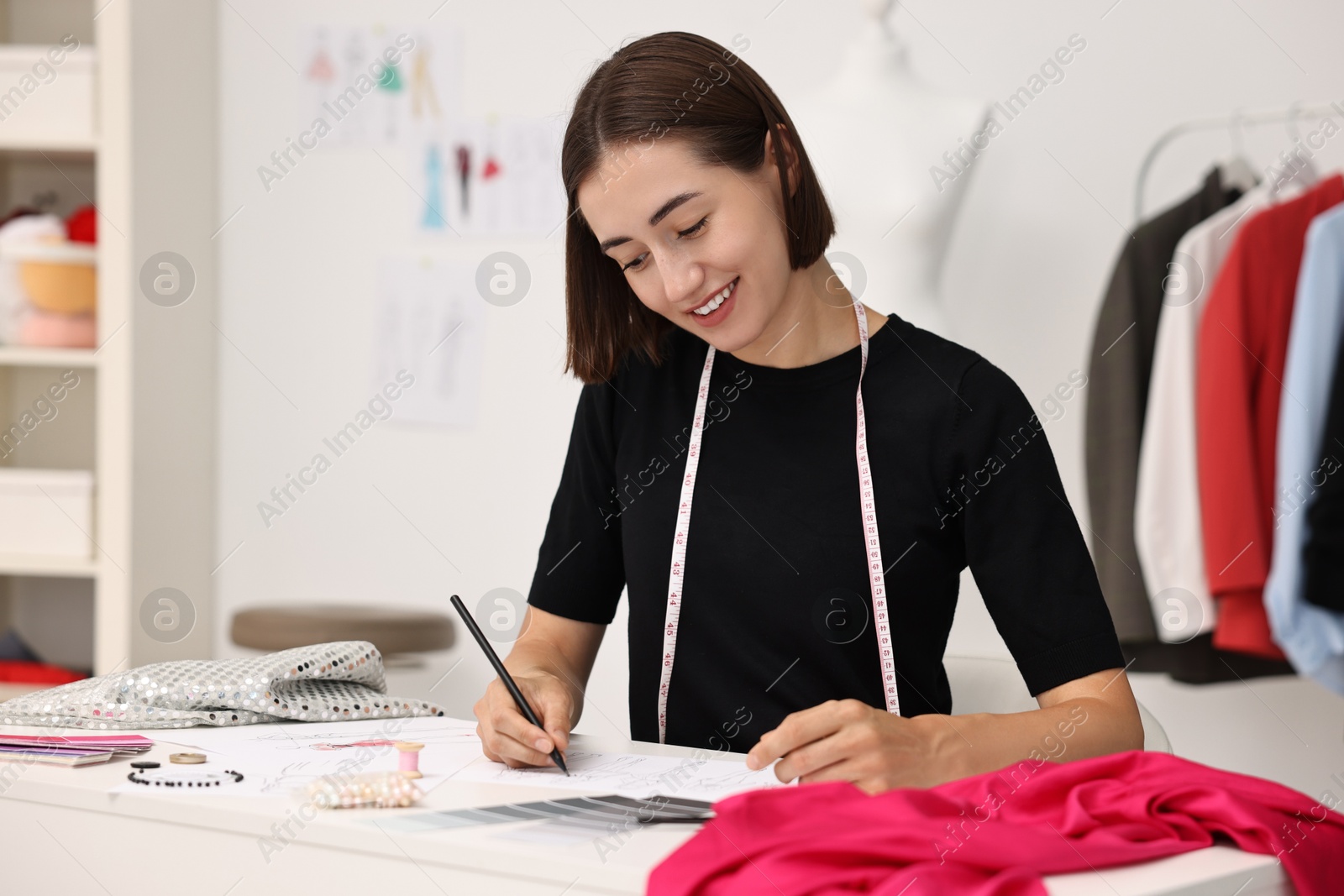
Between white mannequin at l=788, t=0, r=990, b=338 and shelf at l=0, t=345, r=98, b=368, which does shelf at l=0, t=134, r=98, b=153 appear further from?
white mannequin at l=788, t=0, r=990, b=338

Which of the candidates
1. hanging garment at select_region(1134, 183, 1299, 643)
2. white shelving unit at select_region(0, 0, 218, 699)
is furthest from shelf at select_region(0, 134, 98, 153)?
hanging garment at select_region(1134, 183, 1299, 643)

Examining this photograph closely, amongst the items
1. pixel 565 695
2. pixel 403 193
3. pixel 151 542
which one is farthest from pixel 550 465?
pixel 565 695

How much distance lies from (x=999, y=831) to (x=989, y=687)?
0.66 metres

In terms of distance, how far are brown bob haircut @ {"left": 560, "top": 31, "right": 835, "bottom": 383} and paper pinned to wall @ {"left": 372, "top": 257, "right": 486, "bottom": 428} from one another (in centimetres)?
149

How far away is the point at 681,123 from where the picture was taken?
119 centimetres

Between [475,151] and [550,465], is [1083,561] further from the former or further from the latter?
[475,151]

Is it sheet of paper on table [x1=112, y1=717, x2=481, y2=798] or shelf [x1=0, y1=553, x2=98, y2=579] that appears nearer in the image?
sheet of paper on table [x1=112, y1=717, x2=481, y2=798]

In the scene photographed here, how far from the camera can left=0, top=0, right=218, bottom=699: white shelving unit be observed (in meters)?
2.56

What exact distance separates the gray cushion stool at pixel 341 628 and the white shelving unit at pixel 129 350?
1.23 ft

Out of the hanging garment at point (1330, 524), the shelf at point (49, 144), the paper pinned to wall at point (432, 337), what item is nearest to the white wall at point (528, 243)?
the paper pinned to wall at point (432, 337)

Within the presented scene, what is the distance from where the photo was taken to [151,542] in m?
2.73

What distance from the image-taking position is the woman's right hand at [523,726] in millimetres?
1027

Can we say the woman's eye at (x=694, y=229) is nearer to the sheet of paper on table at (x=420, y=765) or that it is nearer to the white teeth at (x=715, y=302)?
the white teeth at (x=715, y=302)

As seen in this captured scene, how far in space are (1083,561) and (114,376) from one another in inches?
85.3
